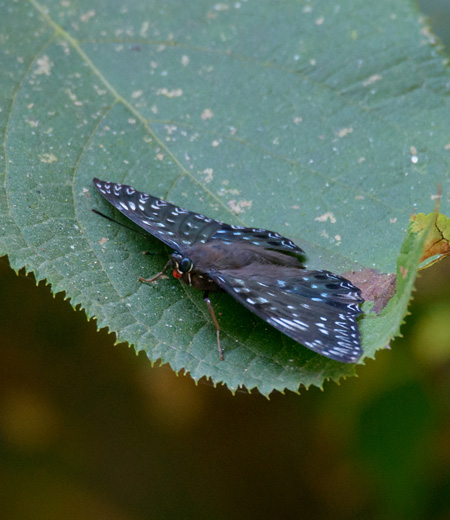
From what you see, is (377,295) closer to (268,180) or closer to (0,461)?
(268,180)

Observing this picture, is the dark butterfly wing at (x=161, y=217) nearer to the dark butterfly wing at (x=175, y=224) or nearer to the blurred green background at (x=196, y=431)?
the dark butterfly wing at (x=175, y=224)

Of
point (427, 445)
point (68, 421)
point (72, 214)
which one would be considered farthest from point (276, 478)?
point (72, 214)

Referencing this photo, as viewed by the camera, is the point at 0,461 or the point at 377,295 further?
the point at 0,461

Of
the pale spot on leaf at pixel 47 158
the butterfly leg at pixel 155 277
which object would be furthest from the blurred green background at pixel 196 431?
the butterfly leg at pixel 155 277

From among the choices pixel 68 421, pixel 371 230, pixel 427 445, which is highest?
pixel 371 230

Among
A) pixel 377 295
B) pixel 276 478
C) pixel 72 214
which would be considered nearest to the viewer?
pixel 377 295

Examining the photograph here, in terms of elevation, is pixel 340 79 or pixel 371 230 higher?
pixel 340 79

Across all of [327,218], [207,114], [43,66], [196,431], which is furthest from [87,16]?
[196,431]
